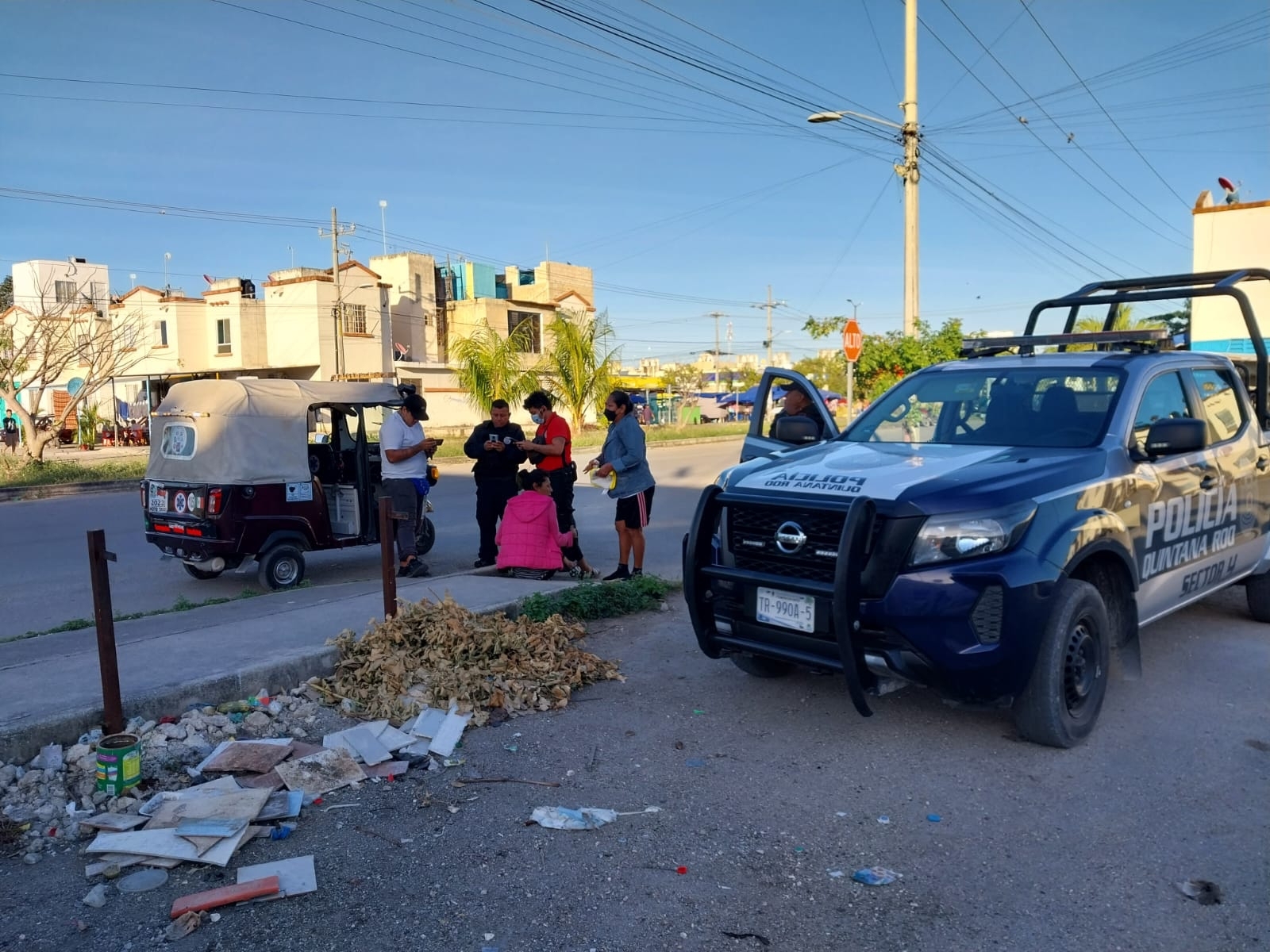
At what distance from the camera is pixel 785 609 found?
4672 millimetres

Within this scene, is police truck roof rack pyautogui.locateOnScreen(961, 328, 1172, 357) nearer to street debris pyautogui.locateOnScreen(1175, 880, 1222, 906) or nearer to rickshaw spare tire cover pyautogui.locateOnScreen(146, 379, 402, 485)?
street debris pyautogui.locateOnScreen(1175, 880, 1222, 906)

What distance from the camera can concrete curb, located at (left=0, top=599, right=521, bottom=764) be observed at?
4.61 meters

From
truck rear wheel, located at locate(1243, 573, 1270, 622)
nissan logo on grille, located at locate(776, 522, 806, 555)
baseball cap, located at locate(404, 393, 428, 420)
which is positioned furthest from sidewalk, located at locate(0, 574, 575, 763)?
truck rear wheel, located at locate(1243, 573, 1270, 622)

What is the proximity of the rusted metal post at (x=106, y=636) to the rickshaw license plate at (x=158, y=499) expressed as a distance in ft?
14.8

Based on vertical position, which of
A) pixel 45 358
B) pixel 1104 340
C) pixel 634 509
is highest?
pixel 45 358

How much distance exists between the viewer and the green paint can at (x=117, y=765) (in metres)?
4.25

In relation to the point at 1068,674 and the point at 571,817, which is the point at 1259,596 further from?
the point at 571,817

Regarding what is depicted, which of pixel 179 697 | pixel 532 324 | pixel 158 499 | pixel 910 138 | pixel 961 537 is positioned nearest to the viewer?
pixel 961 537

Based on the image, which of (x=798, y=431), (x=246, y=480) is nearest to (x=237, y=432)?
(x=246, y=480)

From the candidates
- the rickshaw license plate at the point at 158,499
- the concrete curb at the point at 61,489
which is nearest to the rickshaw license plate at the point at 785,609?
the rickshaw license plate at the point at 158,499

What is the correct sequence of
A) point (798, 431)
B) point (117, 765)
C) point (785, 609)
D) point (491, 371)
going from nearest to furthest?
point (117, 765)
point (785, 609)
point (798, 431)
point (491, 371)

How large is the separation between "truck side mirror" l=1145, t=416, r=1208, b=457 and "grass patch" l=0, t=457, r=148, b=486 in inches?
782

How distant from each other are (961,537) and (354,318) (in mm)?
43052

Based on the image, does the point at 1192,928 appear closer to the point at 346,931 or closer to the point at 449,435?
the point at 346,931
